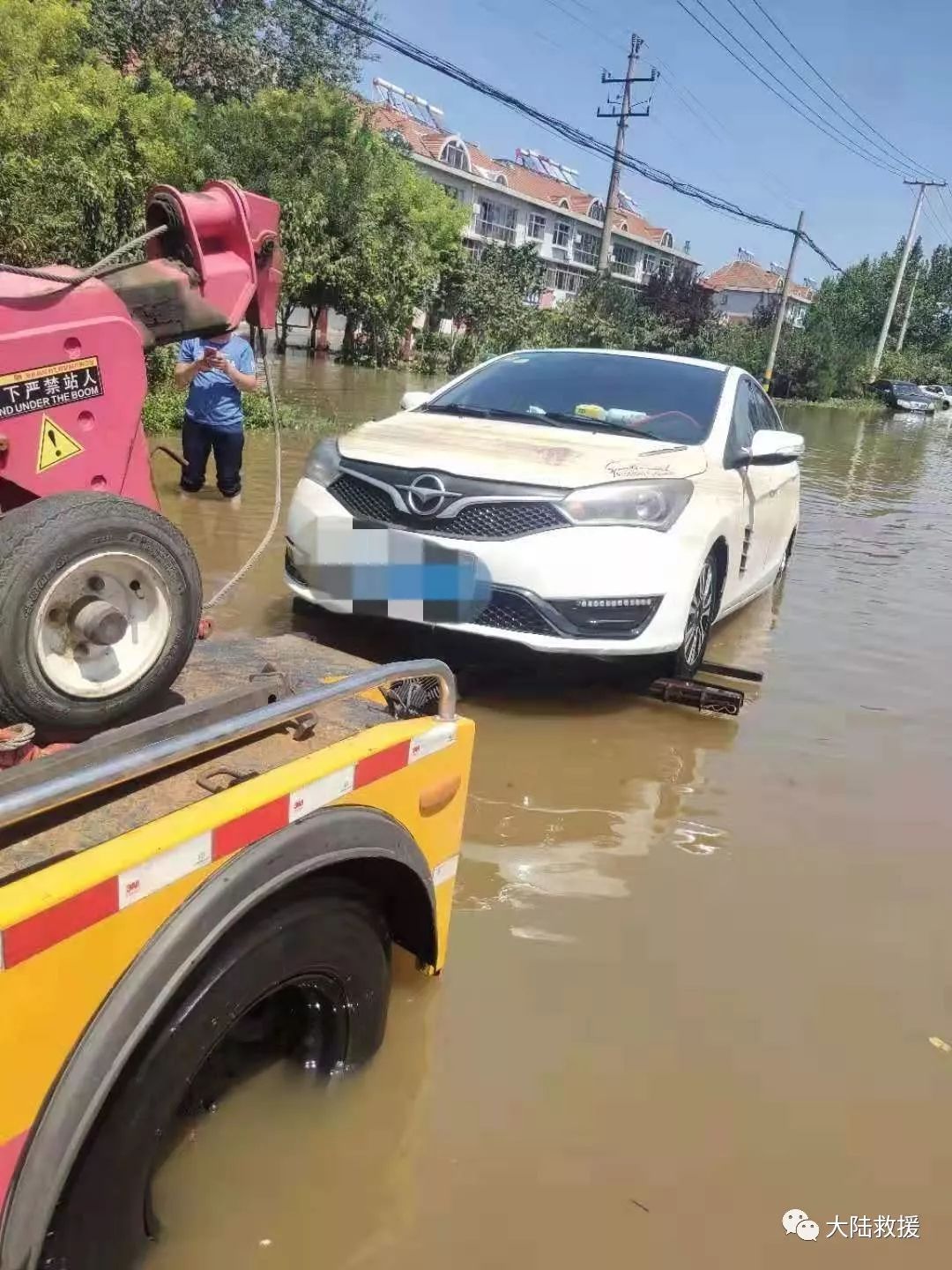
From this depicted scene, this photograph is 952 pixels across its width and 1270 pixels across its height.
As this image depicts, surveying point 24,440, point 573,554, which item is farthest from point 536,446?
point 24,440

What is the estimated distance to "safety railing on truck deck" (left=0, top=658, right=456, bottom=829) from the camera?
137 cm

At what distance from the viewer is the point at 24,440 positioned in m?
2.24

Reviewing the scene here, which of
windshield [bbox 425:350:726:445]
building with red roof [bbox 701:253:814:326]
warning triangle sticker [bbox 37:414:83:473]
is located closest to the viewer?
warning triangle sticker [bbox 37:414:83:473]

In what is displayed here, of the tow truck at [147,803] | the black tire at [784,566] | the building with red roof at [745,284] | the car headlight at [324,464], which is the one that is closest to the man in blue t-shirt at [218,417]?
the car headlight at [324,464]

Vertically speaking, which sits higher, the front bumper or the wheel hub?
the wheel hub

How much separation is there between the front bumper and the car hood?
0.28 meters

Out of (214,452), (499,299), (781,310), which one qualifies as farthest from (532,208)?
(214,452)

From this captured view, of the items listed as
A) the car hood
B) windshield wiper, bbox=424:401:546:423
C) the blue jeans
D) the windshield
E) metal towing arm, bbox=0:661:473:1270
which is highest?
the windshield

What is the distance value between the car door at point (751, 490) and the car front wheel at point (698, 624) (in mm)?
449

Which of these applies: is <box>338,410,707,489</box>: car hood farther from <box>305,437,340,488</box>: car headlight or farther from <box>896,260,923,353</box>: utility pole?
<box>896,260,923,353</box>: utility pole

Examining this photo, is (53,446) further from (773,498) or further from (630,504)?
(773,498)

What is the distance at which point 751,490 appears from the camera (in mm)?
5445

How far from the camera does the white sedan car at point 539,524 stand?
13.7 feet

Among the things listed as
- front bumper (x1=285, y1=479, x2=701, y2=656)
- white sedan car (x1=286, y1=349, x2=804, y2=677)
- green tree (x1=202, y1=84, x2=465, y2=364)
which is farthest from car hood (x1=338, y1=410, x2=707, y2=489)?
green tree (x1=202, y1=84, x2=465, y2=364)
